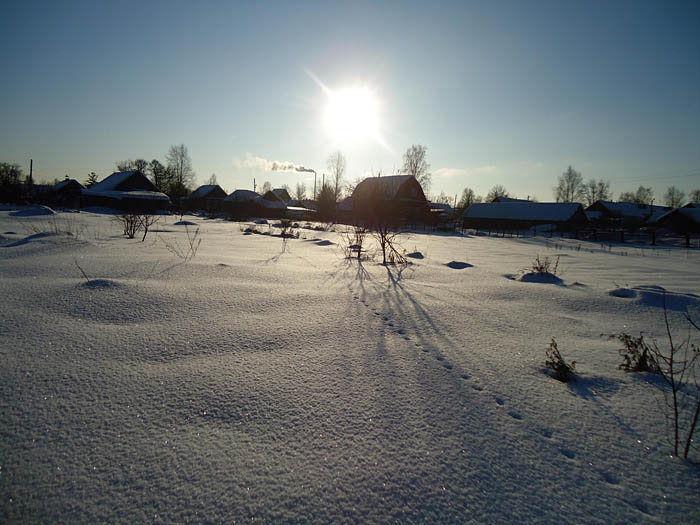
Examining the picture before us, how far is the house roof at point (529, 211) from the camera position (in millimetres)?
32406

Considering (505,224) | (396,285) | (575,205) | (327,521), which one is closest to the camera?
(327,521)

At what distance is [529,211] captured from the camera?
34156mm

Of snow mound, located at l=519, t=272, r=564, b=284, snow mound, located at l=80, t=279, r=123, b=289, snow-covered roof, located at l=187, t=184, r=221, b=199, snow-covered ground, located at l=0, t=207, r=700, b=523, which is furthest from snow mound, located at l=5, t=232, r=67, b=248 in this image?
snow-covered roof, located at l=187, t=184, r=221, b=199

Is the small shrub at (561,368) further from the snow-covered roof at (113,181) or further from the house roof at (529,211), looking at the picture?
the snow-covered roof at (113,181)

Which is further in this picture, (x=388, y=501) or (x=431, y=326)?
(x=431, y=326)

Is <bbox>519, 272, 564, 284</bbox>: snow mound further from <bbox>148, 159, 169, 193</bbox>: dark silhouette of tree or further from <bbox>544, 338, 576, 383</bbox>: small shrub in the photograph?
<bbox>148, 159, 169, 193</bbox>: dark silhouette of tree

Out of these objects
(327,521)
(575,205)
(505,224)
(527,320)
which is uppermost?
(575,205)

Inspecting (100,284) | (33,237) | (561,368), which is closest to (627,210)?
(561,368)

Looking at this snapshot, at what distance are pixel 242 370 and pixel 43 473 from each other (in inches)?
36.4

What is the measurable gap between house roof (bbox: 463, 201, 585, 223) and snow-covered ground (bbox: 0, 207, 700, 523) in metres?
35.2

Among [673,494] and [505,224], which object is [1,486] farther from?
[505,224]

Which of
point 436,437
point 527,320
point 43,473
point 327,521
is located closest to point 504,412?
point 436,437

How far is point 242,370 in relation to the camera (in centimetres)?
192

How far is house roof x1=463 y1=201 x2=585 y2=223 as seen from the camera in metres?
32.4
